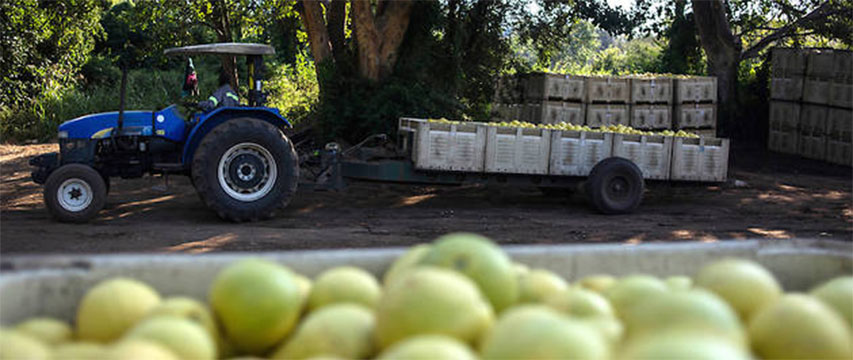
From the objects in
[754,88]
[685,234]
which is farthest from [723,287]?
[754,88]

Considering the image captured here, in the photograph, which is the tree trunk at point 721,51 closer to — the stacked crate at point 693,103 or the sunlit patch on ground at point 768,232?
the stacked crate at point 693,103

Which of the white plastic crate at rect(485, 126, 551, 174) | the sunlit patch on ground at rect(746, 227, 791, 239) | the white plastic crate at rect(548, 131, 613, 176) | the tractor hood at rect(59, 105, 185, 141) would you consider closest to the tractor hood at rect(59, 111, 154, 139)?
the tractor hood at rect(59, 105, 185, 141)

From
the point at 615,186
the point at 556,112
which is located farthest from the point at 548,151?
the point at 556,112

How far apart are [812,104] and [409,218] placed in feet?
39.8

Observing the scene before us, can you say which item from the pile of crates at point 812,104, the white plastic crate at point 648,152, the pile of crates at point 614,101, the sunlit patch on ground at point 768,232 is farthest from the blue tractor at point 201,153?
the pile of crates at point 812,104

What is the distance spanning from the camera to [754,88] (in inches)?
817

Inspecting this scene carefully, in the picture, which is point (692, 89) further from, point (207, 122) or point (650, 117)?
point (207, 122)

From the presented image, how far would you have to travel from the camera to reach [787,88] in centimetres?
1869

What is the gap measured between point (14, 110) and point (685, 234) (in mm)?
17601

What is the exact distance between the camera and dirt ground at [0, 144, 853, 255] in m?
8.77

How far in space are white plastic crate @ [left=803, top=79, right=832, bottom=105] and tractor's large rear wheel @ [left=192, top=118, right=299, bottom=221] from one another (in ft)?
44.1

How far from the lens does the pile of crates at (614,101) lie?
1572 centimetres

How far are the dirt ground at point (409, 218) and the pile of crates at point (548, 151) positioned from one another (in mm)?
664

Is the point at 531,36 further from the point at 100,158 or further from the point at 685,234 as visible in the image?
the point at 100,158
